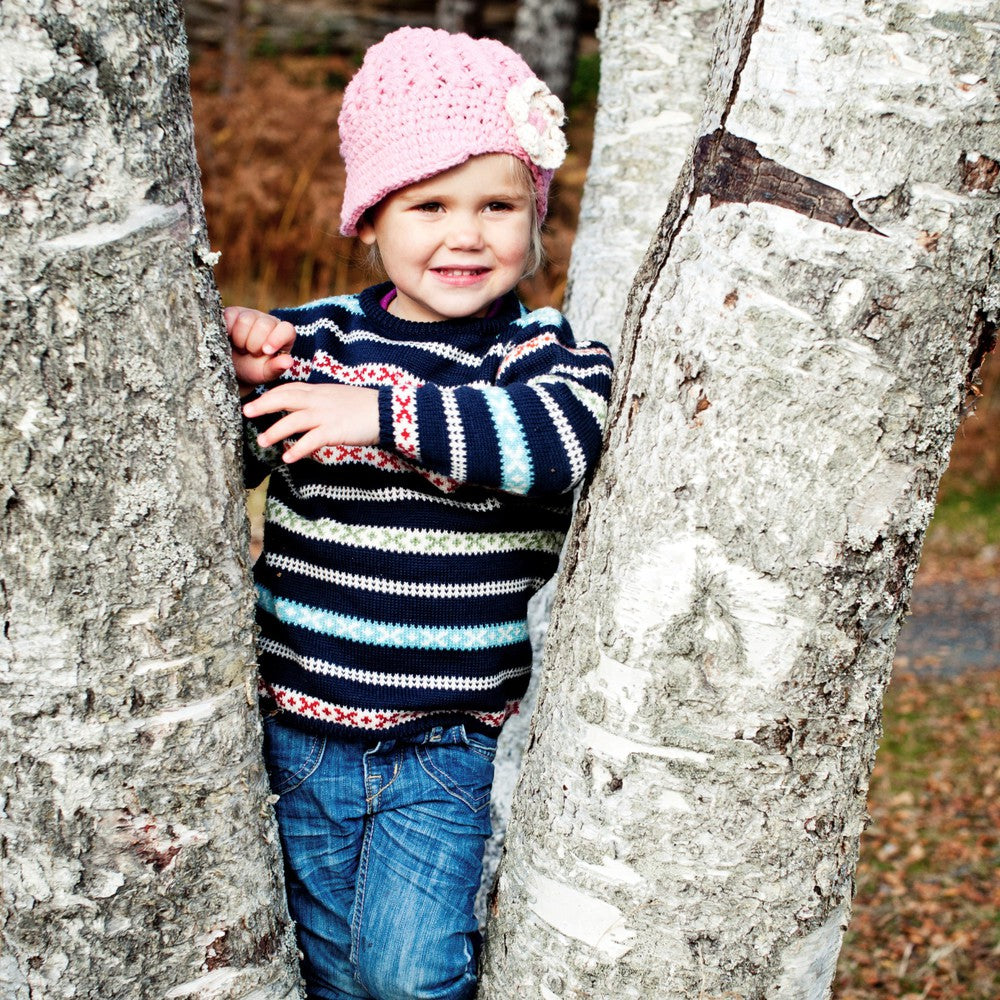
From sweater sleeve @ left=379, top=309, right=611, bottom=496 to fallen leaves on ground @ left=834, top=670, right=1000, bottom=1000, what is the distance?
250cm

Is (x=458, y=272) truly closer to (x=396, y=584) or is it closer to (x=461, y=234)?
(x=461, y=234)

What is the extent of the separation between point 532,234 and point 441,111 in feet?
1.05

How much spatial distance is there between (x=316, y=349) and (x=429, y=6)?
1589 cm

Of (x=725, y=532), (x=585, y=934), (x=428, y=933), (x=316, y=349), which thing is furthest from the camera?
(x=316, y=349)

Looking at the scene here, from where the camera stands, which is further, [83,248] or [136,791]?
[136,791]

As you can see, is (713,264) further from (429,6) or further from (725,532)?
(429,6)

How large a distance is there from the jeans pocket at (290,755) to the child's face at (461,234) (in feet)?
2.86

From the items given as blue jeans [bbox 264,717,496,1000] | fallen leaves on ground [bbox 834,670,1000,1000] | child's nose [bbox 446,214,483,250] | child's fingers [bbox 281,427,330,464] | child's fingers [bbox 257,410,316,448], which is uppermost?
child's nose [bbox 446,214,483,250]

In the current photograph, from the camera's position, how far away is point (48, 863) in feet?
5.00

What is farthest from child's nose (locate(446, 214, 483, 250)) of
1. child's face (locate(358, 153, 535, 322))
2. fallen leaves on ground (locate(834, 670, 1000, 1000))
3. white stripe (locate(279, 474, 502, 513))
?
fallen leaves on ground (locate(834, 670, 1000, 1000))

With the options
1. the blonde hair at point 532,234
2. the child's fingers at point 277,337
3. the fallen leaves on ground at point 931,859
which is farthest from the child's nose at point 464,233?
the fallen leaves on ground at point 931,859

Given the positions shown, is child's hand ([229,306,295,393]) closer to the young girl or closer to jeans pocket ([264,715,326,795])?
the young girl

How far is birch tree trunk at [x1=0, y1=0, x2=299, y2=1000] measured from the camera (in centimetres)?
134

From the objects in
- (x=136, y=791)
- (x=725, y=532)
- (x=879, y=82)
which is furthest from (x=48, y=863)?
(x=879, y=82)
